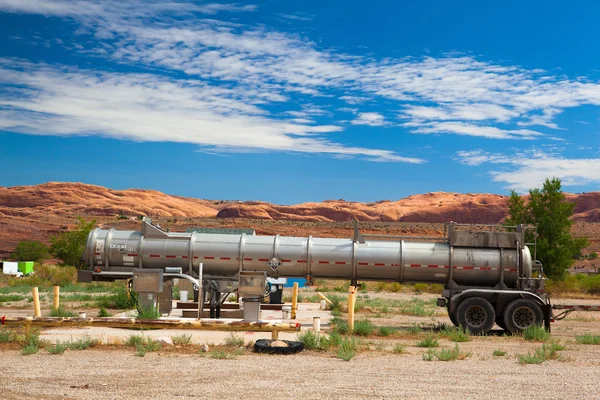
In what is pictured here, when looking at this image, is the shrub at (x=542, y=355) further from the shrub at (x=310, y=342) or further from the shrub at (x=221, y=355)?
the shrub at (x=221, y=355)

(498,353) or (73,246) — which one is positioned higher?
(73,246)

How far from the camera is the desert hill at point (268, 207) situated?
444 ft

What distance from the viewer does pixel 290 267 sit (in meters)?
21.1

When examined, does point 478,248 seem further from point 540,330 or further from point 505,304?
point 540,330

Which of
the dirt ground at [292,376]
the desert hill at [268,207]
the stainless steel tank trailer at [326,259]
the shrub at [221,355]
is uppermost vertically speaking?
the desert hill at [268,207]

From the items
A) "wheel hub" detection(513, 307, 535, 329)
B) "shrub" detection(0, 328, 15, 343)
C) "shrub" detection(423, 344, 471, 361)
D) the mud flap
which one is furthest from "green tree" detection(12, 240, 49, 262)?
"shrub" detection(423, 344, 471, 361)

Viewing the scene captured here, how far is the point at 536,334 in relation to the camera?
18.4 metres

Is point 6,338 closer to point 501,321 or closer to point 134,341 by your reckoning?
point 134,341

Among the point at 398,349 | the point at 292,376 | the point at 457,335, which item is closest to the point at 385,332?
the point at 457,335

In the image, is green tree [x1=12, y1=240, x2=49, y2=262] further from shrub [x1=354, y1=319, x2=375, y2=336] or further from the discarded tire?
the discarded tire

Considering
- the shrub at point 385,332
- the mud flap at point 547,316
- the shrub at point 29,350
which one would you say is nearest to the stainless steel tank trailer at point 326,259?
the mud flap at point 547,316

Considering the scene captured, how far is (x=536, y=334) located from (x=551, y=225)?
2474 centimetres

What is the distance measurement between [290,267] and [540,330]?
7.50 m

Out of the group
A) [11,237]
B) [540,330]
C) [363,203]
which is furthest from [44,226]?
[540,330]
